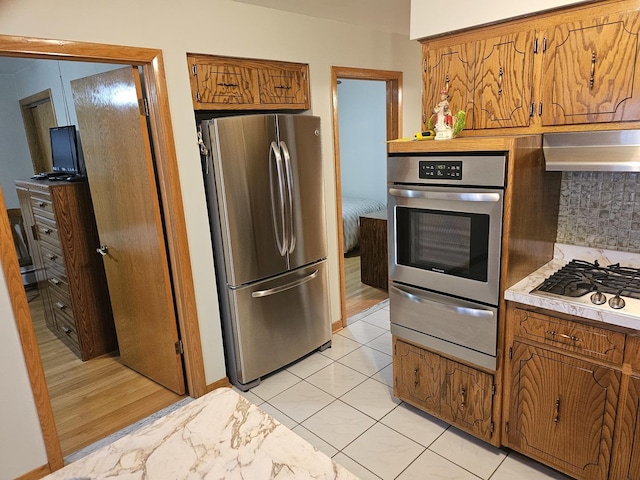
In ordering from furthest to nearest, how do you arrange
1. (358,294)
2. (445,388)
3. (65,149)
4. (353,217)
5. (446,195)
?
1. (353,217)
2. (358,294)
3. (65,149)
4. (445,388)
5. (446,195)

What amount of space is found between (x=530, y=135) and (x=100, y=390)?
308 cm

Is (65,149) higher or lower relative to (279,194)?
higher

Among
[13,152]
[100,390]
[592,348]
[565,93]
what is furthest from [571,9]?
[13,152]

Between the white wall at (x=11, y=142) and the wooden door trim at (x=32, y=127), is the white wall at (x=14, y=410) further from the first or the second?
the white wall at (x=11, y=142)

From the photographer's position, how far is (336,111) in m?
3.26

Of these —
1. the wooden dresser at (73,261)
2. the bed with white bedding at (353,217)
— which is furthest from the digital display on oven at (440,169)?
the bed with white bedding at (353,217)

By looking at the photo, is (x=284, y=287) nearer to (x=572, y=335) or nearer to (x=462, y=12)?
(x=572, y=335)

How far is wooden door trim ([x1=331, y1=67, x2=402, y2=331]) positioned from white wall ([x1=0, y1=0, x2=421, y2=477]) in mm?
45

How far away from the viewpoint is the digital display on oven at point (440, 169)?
6.34 ft

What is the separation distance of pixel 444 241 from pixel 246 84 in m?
1.61

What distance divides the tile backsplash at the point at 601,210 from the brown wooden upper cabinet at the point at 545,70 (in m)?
0.40

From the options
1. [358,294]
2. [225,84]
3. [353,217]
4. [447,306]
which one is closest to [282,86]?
[225,84]

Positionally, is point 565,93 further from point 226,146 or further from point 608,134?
point 226,146

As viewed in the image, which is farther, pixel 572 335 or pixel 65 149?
pixel 65 149
